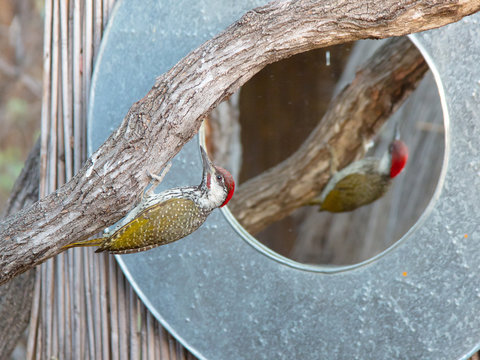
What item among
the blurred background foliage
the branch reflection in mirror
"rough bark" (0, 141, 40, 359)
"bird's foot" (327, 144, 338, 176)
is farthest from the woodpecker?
the blurred background foliage

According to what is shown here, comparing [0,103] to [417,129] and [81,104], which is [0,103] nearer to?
[81,104]

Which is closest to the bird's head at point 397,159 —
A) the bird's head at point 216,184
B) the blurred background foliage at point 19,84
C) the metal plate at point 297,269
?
the metal plate at point 297,269

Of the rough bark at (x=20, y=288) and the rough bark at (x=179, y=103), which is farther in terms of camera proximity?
the rough bark at (x=20, y=288)

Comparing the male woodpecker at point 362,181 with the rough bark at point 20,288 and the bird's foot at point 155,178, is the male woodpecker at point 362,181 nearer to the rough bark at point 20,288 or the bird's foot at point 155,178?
the bird's foot at point 155,178

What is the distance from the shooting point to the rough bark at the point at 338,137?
134 inches

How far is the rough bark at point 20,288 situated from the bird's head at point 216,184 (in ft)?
3.48

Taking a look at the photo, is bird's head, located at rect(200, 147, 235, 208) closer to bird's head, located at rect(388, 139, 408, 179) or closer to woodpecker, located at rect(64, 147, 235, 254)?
woodpecker, located at rect(64, 147, 235, 254)

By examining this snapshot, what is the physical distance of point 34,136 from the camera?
6.12m

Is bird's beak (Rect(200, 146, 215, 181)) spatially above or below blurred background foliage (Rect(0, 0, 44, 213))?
below

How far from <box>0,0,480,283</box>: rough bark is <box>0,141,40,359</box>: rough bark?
108 centimetres

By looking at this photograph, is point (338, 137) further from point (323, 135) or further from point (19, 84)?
point (19, 84)

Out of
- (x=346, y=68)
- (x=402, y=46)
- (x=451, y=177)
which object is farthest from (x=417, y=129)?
(x=451, y=177)

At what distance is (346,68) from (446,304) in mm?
2286

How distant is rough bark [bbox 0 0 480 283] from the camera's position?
1780 millimetres
